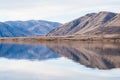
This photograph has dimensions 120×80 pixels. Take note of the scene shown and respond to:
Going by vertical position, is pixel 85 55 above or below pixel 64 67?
below

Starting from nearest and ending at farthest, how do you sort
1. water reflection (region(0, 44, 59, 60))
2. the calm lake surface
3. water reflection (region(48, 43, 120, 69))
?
the calm lake surface < water reflection (region(48, 43, 120, 69)) < water reflection (region(0, 44, 59, 60))

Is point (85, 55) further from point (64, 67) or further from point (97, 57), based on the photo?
point (64, 67)

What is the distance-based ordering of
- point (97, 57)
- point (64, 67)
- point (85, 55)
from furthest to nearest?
point (85, 55)
point (97, 57)
point (64, 67)

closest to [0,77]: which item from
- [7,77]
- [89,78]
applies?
[7,77]

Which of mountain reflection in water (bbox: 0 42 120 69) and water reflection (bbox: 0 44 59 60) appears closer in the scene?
mountain reflection in water (bbox: 0 42 120 69)

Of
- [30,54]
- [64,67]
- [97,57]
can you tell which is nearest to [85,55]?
[97,57]

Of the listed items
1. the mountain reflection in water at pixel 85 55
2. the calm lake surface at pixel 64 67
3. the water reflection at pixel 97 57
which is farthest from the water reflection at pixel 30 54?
the calm lake surface at pixel 64 67

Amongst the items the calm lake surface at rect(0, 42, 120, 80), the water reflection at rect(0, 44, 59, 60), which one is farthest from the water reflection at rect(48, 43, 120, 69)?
the water reflection at rect(0, 44, 59, 60)

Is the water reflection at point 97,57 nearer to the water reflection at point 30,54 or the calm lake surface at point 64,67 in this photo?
the calm lake surface at point 64,67

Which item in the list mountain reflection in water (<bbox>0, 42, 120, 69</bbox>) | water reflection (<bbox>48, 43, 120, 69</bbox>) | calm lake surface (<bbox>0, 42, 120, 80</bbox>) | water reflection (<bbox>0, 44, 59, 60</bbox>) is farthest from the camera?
water reflection (<bbox>0, 44, 59, 60</bbox>)

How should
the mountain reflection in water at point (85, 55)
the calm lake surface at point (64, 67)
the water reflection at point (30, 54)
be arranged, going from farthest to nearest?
the water reflection at point (30, 54) < the mountain reflection in water at point (85, 55) < the calm lake surface at point (64, 67)

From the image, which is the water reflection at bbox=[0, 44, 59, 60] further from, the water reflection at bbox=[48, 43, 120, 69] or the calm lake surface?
the calm lake surface

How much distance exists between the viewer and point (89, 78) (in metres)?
37.7

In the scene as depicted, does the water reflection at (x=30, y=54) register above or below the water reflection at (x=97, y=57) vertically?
below
